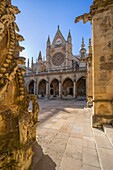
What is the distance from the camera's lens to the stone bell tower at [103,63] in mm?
4289

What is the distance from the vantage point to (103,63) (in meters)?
4.44

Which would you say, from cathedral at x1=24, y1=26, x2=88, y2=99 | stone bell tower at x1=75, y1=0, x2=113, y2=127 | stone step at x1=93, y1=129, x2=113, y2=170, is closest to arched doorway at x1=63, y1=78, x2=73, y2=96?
cathedral at x1=24, y1=26, x2=88, y2=99

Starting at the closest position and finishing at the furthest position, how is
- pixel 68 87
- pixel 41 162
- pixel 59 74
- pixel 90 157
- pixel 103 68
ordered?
1. pixel 41 162
2. pixel 90 157
3. pixel 103 68
4. pixel 59 74
5. pixel 68 87

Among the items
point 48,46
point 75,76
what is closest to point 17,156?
point 75,76

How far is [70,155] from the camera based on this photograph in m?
2.32

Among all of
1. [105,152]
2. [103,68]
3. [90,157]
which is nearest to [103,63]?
→ [103,68]

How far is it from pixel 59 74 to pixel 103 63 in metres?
21.0

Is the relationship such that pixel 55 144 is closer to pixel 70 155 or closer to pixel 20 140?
pixel 70 155

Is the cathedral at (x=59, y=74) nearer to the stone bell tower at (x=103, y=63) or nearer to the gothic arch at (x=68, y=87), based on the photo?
the gothic arch at (x=68, y=87)

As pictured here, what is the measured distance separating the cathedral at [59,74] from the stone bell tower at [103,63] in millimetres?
18806

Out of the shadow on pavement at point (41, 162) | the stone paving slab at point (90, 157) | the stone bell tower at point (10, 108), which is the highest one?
the stone bell tower at point (10, 108)

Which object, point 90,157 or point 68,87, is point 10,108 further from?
point 68,87

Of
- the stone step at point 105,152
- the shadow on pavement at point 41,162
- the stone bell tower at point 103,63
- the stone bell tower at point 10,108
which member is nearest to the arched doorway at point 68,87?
the stone bell tower at point 103,63

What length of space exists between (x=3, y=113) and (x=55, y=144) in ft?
6.43
